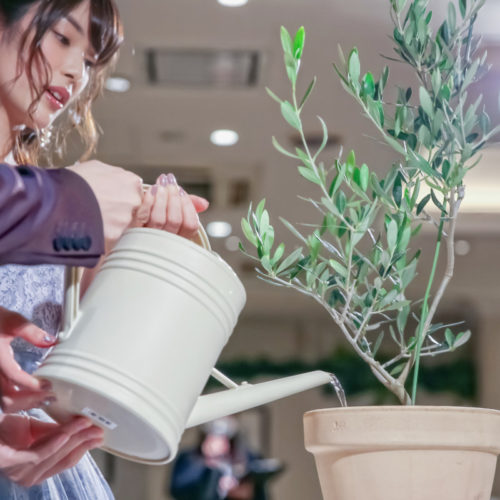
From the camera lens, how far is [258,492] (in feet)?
20.5

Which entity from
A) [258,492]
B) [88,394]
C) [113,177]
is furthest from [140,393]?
[258,492]

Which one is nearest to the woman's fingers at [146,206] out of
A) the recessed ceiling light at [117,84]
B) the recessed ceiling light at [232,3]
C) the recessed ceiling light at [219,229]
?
the recessed ceiling light at [232,3]

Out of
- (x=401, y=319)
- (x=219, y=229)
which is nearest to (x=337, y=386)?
(x=401, y=319)

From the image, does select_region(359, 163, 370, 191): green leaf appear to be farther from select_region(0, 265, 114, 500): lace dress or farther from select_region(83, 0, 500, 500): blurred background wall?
select_region(83, 0, 500, 500): blurred background wall

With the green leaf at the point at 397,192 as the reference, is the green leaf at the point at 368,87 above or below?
above

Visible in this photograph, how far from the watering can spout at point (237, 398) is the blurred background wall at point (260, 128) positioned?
2528 mm

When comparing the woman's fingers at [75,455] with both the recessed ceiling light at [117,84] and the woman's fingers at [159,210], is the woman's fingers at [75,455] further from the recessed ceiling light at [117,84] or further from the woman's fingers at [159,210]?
the recessed ceiling light at [117,84]

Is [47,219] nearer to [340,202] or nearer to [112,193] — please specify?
[112,193]

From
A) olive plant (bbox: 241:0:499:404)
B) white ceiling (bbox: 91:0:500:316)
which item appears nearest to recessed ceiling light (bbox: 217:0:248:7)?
white ceiling (bbox: 91:0:500:316)

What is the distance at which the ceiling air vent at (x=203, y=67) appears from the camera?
12.0 feet

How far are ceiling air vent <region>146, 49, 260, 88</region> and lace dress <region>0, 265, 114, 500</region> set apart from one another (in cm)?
283

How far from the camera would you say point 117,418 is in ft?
1.91

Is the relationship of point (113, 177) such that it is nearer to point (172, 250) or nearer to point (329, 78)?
point (172, 250)

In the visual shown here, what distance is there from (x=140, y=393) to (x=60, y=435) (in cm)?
11
